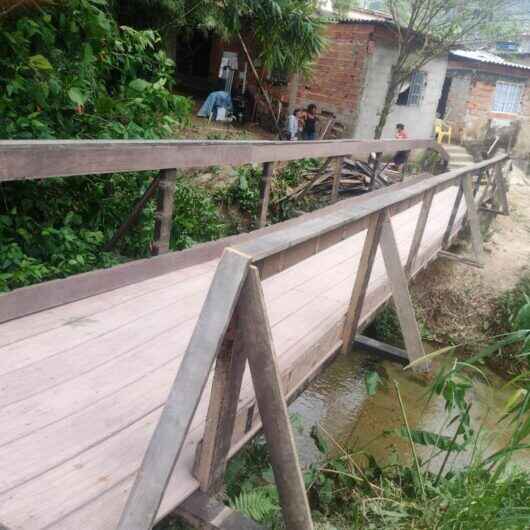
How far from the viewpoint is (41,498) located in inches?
65.2

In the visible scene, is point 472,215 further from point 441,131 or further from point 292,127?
point 441,131

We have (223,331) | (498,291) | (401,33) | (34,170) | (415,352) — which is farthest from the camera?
(401,33)

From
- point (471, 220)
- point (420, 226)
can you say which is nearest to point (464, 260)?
point (471, 220)

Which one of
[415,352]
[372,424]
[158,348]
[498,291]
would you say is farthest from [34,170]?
[498,291]

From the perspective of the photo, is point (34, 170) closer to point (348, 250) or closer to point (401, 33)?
point (348, 250)

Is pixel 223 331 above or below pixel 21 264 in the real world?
above

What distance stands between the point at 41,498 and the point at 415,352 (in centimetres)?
269

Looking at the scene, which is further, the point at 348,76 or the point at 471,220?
the point at 348,76

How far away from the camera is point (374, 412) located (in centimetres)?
472

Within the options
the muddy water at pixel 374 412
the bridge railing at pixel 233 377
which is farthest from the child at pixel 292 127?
the bridge railing at pixel 233 377

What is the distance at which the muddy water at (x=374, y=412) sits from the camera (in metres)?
4.21

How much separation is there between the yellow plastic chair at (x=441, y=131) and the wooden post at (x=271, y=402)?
19.3m

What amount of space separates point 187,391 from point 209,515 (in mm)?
566

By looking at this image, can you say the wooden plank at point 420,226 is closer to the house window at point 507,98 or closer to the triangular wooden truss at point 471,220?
the triangular wooden truss at point 471,220
